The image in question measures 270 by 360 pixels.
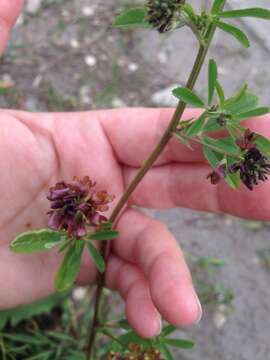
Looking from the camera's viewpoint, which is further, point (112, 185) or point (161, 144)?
point (112, 185)

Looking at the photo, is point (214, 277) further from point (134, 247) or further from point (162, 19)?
point (162, 19)

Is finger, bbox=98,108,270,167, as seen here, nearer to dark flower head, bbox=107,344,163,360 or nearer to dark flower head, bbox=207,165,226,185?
dark flower head, bbox=207,165,226,185

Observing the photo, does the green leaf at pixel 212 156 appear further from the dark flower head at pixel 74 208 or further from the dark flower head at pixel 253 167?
the dark flower head at pixel 74 208

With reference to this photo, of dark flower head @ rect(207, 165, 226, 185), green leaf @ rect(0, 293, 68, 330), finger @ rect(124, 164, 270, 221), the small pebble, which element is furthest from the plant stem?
the small pebble

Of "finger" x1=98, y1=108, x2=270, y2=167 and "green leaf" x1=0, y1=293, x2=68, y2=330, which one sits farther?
"green leaf" x1=0, y1=293, x2=68, y2=330

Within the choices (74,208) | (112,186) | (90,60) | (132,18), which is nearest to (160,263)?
(74,208)

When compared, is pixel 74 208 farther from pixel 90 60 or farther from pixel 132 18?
pixel 90 60

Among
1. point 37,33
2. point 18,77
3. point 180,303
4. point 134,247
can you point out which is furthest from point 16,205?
point 37,33
